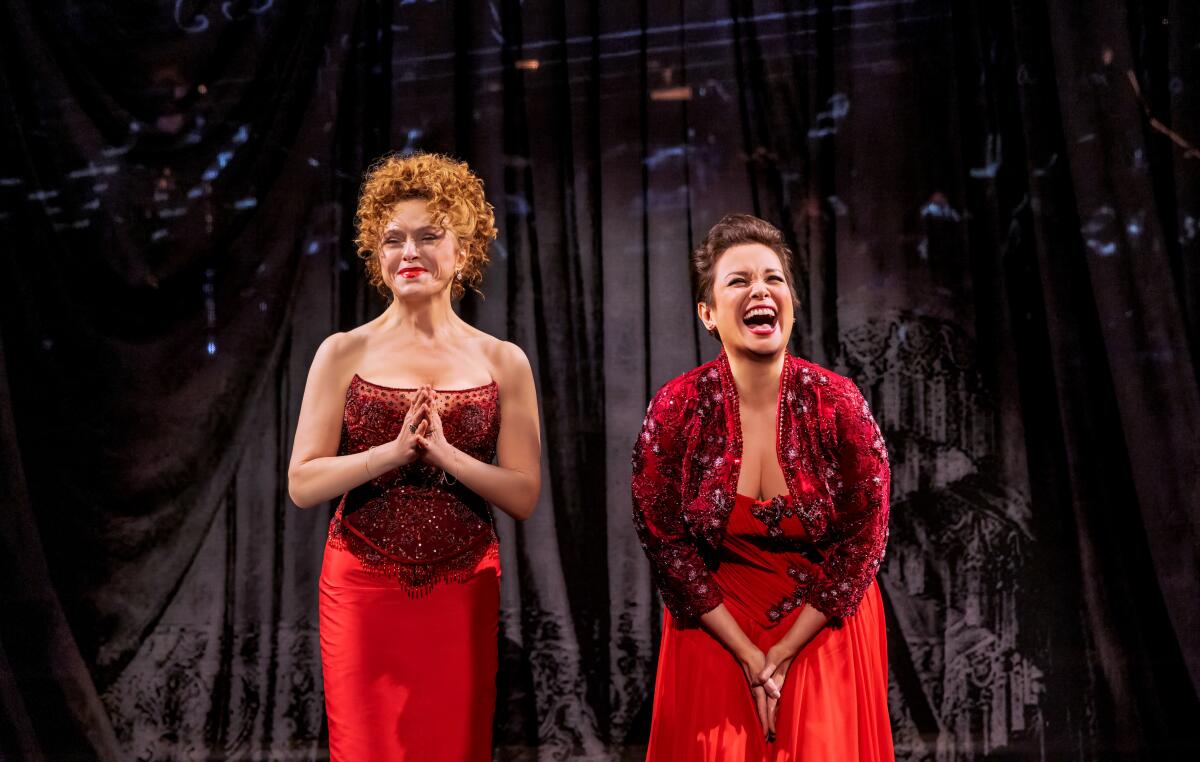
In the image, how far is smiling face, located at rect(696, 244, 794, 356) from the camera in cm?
206

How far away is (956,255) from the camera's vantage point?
321 centimetres

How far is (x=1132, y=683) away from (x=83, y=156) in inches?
149

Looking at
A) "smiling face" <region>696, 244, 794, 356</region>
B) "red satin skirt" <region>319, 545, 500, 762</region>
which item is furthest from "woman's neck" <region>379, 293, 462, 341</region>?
"smiling face" <region>696, 244, 794, 356</region>

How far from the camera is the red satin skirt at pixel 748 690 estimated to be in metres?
1.93

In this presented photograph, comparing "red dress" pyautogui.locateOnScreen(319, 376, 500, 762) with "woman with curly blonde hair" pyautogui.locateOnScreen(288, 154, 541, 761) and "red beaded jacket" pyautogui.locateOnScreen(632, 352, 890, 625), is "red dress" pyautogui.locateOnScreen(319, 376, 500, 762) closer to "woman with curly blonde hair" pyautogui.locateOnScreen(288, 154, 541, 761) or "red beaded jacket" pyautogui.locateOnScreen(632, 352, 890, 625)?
"woman with curly blonde hair" pyautogui.locateOnScreen(288, 154, 541, 761)

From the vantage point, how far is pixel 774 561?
2035mm

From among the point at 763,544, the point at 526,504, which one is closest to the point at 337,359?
the point at 526,504

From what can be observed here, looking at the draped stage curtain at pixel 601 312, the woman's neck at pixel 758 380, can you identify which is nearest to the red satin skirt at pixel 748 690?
the woman's neck at pixel 758 380

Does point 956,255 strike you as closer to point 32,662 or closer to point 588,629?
point 588,629

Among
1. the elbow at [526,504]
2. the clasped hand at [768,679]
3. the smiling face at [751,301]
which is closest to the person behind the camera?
the clasped hand at [768,679]

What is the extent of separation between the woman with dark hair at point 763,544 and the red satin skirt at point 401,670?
0.42 m

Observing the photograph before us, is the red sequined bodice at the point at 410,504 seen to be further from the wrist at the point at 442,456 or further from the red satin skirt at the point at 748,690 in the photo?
the red satin skirt at the point at 748,690

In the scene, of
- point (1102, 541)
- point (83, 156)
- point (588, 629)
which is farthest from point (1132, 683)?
point (83, 156)

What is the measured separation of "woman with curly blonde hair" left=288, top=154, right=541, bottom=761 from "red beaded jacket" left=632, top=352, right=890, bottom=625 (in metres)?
0.38
